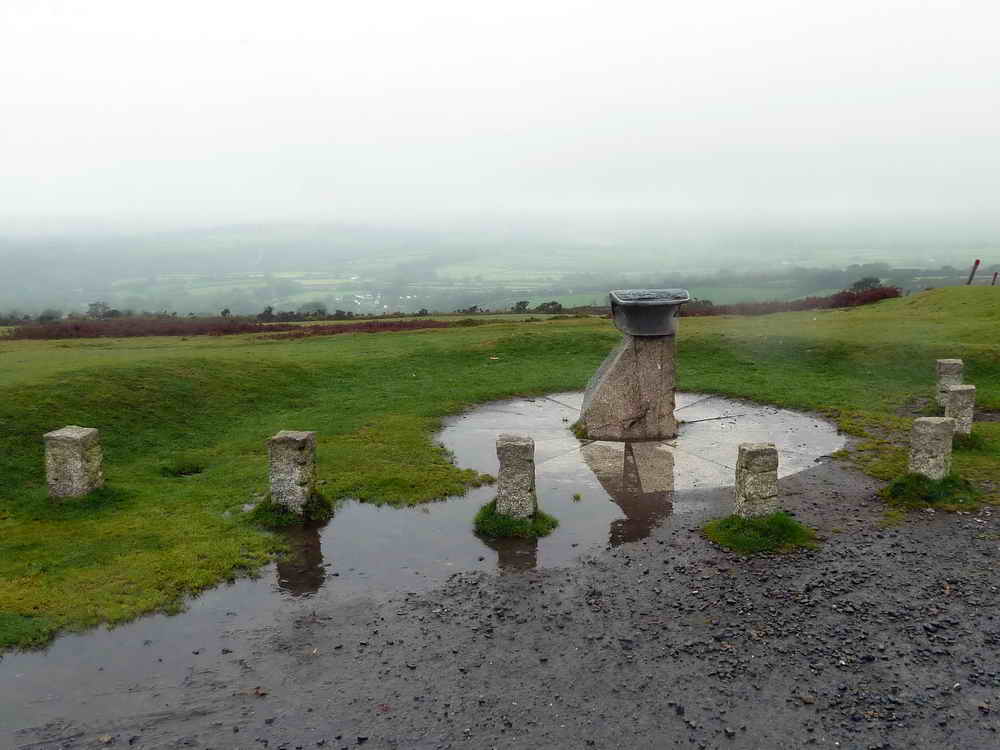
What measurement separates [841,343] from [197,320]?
3640 cm

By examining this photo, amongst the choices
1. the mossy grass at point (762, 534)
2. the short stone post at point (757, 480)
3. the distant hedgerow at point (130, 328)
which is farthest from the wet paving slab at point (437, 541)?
the distant hedgerow at point (130, 328)

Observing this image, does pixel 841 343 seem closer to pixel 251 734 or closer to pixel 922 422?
pixel 922 422

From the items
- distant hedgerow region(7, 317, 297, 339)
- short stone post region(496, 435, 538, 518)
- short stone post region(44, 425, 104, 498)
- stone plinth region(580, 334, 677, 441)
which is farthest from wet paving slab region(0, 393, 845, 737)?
distant hedgerow region(7, 317, 297, 339)

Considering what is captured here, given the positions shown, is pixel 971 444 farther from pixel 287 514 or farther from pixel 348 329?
pixel 348 329

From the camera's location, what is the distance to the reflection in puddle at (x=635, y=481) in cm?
1309

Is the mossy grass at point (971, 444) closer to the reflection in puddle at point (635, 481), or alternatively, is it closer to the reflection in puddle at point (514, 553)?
the reflection in puddle at point (635, 481)

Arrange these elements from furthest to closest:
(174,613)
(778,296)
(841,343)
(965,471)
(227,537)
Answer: (778,296) < (841,343) < (965,471) < (227,537) < (174,613)

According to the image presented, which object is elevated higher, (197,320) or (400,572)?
(197,320)

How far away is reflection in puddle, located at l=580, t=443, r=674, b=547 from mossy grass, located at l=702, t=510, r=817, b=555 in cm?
119

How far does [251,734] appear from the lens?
25.3 ft

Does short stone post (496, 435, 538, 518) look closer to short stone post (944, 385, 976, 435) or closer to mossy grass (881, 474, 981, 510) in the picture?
mossy grass (881, 474, 981, 510)

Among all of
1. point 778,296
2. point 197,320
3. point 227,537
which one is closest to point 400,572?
point 227,537

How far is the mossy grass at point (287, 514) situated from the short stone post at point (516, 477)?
10.4 ft

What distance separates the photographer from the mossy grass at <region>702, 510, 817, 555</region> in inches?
470
